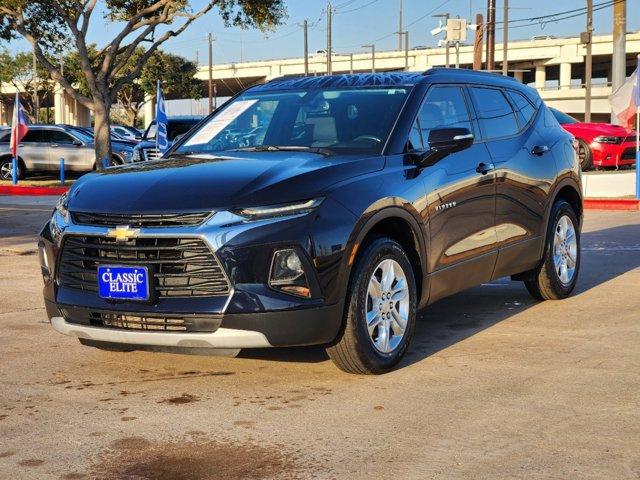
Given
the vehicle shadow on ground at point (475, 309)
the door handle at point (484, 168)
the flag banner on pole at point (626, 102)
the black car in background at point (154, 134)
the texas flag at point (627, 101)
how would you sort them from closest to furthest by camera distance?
the vehicle shadow on ground at point (475, 309), the door handle at point (484, 168), the texas flag at point (627, 101), the flag banner on pole at point (626, 102), the black car in background at point (154, 134)

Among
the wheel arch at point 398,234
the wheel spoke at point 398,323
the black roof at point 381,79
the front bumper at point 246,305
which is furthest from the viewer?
the black roof at point 381,79

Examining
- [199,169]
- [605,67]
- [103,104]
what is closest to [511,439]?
[199,169]

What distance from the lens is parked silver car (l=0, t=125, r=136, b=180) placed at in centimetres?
2977

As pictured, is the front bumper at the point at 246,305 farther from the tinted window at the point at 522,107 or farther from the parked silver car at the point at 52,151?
the parked silver car at the point at 52,151

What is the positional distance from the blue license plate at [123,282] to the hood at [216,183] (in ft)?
1.01

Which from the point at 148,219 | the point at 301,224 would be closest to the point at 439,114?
the point at 301,224

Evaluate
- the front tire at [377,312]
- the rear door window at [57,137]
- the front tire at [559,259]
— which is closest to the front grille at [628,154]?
the front tire at [559,259]

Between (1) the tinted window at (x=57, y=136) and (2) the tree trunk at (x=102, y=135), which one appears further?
(1) the tinted window at (x=57, y=136)

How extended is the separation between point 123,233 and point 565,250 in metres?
4.24

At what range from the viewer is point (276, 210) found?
16.8 ft

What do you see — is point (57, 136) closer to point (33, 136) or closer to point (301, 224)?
point (33, 136)

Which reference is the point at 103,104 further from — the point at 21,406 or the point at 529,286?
the point at 21,406

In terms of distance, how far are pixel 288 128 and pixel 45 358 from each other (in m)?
2.11

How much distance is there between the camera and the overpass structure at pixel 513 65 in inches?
3408
